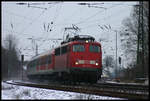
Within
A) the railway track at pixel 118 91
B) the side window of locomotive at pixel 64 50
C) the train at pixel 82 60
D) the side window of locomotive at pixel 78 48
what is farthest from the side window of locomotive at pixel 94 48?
the railway track at pixel 118 91

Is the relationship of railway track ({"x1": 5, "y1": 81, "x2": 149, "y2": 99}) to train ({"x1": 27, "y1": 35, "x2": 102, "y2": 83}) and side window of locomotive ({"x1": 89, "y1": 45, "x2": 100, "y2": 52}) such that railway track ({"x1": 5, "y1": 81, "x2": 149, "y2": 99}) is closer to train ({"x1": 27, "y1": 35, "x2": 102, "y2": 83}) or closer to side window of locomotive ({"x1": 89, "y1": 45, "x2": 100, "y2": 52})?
train ({"x1": 27, "y1": 35, "x2": 102, "y2": 83})

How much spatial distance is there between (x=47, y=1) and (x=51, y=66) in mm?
8552

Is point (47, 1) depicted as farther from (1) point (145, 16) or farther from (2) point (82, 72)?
(1) point (145, 16)

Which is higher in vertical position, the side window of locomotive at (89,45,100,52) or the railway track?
the side window of locomotive at (89,45,100,52)

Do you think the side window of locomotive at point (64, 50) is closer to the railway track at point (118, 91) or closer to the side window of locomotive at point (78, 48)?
the side window of locomotive at point (78, 48)

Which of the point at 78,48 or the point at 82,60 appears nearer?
the point at 82,60

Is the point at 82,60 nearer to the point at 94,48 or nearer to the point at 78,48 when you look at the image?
the point at 78,48

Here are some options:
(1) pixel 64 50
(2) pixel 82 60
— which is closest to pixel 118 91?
(2) pixel 82 60

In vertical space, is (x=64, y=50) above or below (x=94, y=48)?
below

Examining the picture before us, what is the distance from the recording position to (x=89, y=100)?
44.3ft

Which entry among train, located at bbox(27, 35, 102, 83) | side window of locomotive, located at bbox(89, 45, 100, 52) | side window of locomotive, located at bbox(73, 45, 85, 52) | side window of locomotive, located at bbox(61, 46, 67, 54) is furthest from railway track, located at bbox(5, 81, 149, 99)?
side window of locomotive, located at bbox(61, 46, 67, 54)

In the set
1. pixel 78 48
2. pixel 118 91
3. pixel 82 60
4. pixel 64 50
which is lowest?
pixel 118 91

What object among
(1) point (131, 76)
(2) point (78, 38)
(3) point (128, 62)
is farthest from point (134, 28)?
(2) point (78, 38)

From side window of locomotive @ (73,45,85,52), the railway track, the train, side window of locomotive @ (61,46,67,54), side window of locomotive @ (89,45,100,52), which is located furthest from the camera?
side window of locomotive @ (61,46,67,54)
